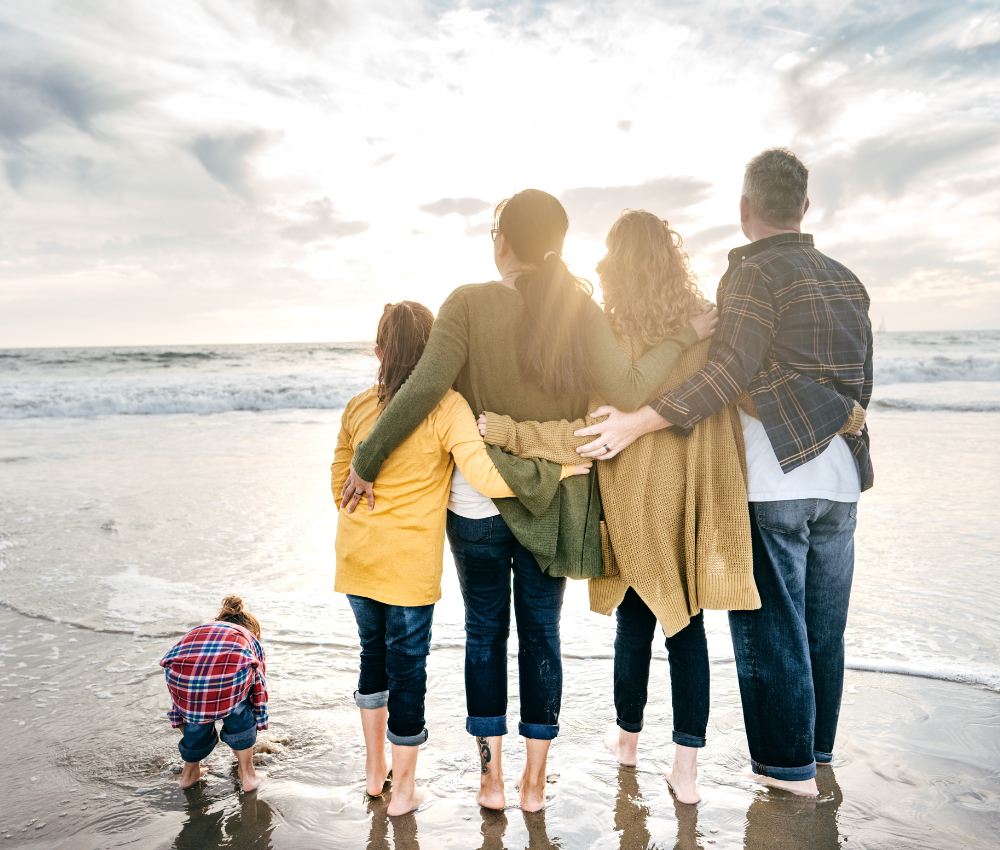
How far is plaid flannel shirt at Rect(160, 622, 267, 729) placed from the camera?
1.89m

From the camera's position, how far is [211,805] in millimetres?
1932

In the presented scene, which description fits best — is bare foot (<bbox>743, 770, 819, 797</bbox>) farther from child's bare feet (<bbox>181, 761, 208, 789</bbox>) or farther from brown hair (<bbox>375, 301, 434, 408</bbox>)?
child's bare feet (<bbox>181, 761, 208, 789</bbox>)

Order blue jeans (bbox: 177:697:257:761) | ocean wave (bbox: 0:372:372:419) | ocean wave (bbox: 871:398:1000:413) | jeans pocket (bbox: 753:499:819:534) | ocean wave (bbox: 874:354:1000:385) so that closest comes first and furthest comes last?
1. jeans pocket (bbox: 753:499:819:534)
2. blue jeans (bbox: 177:697:257:761)
3. ocean wave (bbox: 871:398:1000:413)
4. ocean wave (bbox: 0:372:372:419)
5. ocean wave (bbox: 874:354:1000:385)

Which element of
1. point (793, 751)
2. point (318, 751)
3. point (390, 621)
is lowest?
point (318, 751)

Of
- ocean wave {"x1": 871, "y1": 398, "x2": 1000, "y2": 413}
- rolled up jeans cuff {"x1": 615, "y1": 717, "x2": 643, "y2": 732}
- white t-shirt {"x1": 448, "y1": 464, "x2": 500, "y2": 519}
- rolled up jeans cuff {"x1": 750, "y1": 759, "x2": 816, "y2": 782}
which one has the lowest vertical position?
rolled up jeans cuff {"x1": 750, "y1": 759, "x2": 816, "y2": 782}

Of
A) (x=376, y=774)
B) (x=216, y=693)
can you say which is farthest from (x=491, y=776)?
(x=216, y=693)

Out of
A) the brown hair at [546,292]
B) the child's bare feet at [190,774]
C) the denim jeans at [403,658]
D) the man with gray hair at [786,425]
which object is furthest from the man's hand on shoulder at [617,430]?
the child's bare feet at [190,774]

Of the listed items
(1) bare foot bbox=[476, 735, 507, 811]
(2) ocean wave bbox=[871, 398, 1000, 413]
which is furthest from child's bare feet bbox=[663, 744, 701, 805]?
(2) ocean wave bbox=[871, 398, 1000, 413]

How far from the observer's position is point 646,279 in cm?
183

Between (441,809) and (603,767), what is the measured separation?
0.57m

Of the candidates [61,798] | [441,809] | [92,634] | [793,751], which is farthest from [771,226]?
[92,634]

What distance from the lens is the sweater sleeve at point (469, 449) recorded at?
1.77 m

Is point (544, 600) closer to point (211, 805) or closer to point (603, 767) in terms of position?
point (603, 767)

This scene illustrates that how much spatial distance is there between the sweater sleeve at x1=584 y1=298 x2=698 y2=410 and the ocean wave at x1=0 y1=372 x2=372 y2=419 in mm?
13271
